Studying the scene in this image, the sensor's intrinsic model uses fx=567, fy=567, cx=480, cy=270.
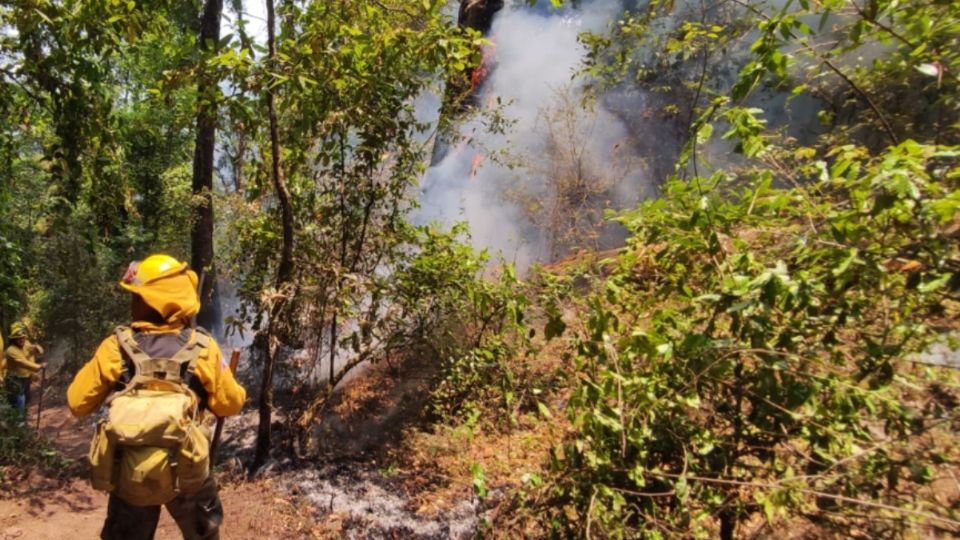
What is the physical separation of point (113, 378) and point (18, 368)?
210 inches

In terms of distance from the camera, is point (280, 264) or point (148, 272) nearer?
point (148, 272)

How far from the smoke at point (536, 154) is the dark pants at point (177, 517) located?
472cm

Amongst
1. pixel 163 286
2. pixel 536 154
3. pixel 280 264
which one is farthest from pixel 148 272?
pixel 536 154

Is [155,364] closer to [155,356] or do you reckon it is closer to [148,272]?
[155,356]

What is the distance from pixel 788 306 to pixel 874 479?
66 cm

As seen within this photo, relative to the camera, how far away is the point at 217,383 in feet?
8.55

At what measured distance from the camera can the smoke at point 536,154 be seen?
8555mm

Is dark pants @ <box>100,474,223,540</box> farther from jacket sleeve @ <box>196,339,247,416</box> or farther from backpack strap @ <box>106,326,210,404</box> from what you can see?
backpack strap @ <box>106,326,210,404</box>

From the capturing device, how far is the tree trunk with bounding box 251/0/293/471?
4.42m

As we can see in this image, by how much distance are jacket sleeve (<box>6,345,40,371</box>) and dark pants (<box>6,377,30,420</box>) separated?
0.79 feet

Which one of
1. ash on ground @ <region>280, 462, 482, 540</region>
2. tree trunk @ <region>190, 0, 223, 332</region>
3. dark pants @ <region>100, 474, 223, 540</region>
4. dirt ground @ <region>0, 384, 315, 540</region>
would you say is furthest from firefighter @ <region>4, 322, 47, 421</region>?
dark pants @ <region>100, 474, 223, 540</region>

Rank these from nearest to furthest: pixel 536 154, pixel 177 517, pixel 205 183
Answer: pixel 177 517 < pixel 205 183 < pixel 536 154

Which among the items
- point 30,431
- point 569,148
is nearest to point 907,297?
point 569,148

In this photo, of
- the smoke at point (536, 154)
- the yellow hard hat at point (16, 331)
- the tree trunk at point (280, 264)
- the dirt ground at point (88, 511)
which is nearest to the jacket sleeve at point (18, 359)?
the yellow hard hat at point (16, 331)
